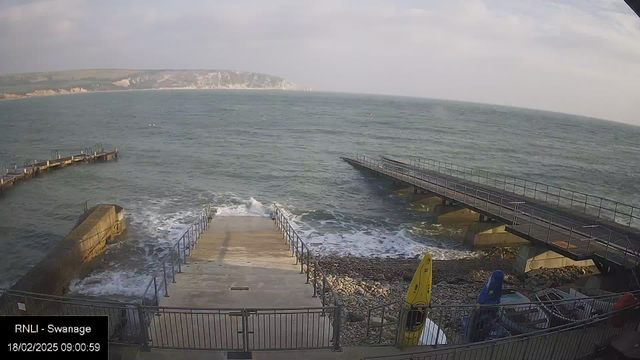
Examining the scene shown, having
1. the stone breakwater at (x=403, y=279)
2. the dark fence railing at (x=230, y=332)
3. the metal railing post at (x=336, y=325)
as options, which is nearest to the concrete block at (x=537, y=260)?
the stone breakwater at (x=403, y=279)

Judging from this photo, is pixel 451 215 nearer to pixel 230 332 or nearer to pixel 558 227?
pixel 558 227

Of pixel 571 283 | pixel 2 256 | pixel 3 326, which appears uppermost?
pixel 3 326

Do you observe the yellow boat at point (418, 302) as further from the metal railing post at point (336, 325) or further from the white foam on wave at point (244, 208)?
the white foam on wave at point (244, 208)

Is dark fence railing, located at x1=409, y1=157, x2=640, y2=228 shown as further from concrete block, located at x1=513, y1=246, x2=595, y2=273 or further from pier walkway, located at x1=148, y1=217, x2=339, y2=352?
pier walkway, located at x1=148, y1=217, x2=339, y2=352

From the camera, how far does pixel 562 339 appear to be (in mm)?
7414

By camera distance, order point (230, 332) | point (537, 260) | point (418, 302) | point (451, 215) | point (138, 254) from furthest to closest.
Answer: point (451, 215) → point (138, 254) → point (537, 260) → point (230, 332) → point (418, 302)

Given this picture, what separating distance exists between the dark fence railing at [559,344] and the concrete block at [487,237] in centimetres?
1337

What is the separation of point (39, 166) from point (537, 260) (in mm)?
41627

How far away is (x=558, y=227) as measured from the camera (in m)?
18.3

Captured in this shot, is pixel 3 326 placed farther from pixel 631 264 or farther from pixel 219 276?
pixel 631 264

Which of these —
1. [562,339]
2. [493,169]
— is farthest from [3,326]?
[493,169]

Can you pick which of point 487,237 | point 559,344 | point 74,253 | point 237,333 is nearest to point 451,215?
point 487,237

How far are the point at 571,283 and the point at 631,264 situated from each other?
2.90m

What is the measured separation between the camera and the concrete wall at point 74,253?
568 inches
